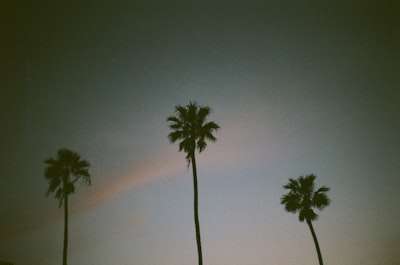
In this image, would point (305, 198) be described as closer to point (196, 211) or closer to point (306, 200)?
point (306, 200)

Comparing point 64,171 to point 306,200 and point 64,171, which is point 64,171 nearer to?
point 64,171

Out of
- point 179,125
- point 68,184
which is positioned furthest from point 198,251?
point 68,184

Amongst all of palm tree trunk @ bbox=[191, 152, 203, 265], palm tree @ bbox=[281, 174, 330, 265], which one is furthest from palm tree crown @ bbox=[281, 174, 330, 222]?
palm tree trunk @ bbox=[191, 152, 203, 265]

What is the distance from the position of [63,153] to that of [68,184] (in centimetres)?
277

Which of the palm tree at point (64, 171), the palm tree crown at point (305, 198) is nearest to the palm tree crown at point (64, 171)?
the palm tree at point (64, 171)

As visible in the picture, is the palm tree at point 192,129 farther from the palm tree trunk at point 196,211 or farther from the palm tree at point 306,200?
the palm tree at point 306,200

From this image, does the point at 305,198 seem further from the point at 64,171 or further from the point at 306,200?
the point at 64,171

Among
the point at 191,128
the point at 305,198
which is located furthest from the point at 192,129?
the point at 305,198

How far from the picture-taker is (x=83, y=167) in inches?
1139

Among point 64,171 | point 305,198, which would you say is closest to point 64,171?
point 64,171

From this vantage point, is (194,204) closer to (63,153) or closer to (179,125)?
(179,125)

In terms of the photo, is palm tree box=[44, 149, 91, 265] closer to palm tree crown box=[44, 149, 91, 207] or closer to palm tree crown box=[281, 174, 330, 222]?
palm tree crown box=[44, 149, 91, 207]

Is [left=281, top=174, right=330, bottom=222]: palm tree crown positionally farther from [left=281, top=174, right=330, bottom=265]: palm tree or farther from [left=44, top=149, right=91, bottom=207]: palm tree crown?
[left=44, top=149, right=91, bottom=207]: palm tree crown

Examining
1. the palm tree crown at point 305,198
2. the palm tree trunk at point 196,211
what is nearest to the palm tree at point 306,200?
the palm tree crown at point 305,198
